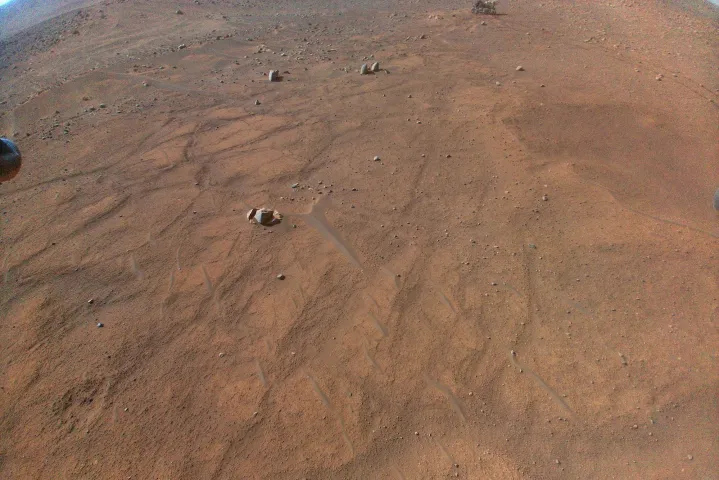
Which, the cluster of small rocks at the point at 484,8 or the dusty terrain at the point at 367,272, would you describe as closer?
the dusty terrain at the point at 367,272

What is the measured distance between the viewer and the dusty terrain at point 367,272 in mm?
3111

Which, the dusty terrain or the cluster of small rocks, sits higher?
the cluster of small rocks

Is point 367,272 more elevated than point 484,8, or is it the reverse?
point 484,8

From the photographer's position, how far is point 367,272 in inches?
165

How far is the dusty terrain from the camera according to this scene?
3111 millimetres

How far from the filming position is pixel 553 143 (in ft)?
18.9

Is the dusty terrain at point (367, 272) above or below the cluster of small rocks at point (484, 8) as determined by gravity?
below

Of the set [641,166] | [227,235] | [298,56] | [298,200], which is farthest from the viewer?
[298,56]

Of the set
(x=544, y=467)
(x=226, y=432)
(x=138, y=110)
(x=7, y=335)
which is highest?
(x=138, y=110)

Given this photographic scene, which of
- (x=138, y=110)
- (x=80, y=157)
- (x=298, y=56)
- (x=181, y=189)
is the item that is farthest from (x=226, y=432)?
(x=298, y=56)

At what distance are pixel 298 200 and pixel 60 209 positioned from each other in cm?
267

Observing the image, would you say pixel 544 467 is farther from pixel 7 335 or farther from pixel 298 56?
pixel 298 56

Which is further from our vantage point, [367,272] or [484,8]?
[484,8]

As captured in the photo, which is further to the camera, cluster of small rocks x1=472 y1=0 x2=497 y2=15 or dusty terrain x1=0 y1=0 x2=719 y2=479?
cluster of small rocks x1=472 y1=0 x2=497 y2=15
